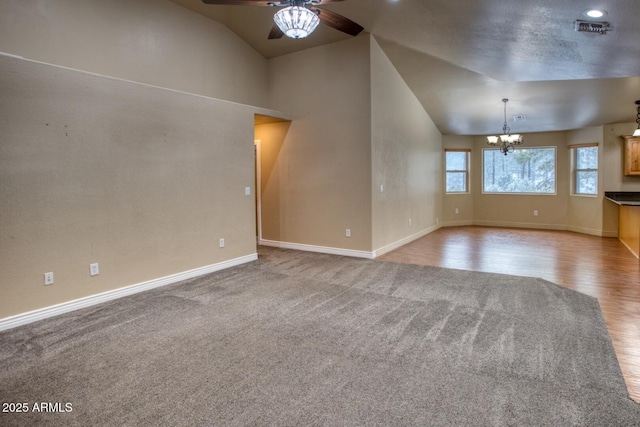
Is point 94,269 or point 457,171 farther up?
point 457,171

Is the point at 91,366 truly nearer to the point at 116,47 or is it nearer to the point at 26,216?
the point at 26,216

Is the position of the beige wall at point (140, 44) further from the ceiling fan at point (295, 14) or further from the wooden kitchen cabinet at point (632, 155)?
the wooden kitchen cabinet at point (632, 155)

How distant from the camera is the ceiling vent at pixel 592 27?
138 inches

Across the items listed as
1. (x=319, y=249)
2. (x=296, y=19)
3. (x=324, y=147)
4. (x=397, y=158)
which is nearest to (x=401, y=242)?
(x=397, y=158)

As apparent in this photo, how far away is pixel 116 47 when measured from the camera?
14.7ft

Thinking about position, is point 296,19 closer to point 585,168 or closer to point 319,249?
point 319,249

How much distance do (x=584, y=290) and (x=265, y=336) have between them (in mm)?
3586

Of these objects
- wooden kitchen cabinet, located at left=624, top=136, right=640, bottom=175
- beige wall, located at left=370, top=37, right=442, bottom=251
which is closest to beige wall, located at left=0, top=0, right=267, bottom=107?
beige wall, located at left=370, top=37, right=442, bottom=251

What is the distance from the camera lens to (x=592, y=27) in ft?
11.7

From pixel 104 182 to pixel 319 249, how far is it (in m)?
3.44

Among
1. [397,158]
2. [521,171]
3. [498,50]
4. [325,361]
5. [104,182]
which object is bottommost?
[325,361]

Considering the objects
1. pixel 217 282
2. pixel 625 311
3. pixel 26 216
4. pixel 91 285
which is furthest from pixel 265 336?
pixel 625 311

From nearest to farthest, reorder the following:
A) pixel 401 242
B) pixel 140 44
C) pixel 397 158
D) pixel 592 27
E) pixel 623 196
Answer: pixel 592 27 → pixel 140 44 → pixel 397 158 → pixel 401 242 → pixel 623 196

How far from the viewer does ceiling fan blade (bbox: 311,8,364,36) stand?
294cm
